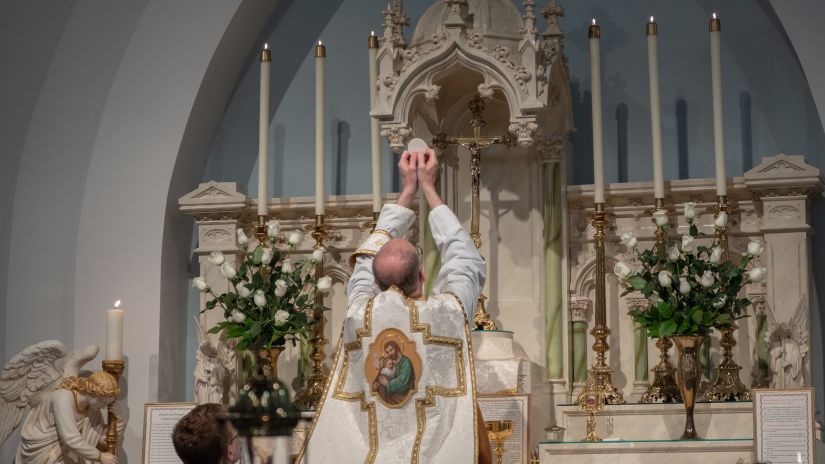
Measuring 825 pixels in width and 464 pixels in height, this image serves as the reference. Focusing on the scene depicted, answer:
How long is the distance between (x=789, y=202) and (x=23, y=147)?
15.6 feet

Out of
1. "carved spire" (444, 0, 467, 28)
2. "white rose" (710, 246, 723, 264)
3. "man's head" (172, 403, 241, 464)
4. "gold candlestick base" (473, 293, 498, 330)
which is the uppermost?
"carved spire" (444, 0, 467, 28)

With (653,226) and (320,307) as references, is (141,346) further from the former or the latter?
(653,226)

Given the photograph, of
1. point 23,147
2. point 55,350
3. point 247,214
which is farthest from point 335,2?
point 55,350

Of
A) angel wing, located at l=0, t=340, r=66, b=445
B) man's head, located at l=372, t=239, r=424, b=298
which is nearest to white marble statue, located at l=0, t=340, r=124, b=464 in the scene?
angel wing, located at l=0, t=340, r=66, b=445

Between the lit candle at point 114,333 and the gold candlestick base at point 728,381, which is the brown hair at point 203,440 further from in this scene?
the gold candlestick base at point 728,381

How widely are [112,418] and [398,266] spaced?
2859 mm

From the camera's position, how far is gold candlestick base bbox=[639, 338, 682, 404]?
7238 mm

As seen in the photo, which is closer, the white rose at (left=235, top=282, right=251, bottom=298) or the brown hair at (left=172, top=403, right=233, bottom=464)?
the brown hair at (left=172, top=403, right=233, bottom=464)

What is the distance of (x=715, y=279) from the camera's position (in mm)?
6887

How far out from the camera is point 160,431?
23.9 ft

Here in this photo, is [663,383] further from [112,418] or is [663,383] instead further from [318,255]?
[112,418]

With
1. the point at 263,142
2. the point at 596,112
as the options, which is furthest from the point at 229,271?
the point at 596,112

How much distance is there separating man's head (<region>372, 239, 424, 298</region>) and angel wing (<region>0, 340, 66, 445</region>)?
9.46 feet

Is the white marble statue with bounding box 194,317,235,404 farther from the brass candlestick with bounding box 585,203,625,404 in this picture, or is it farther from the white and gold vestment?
the white and gold vestment
